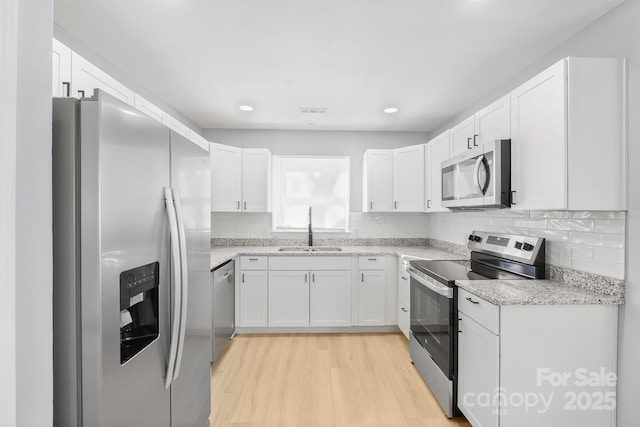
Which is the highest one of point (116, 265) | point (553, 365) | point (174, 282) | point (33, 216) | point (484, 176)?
point (484, 176)

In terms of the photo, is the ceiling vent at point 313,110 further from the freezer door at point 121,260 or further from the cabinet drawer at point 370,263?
the freezer door at point 121,260

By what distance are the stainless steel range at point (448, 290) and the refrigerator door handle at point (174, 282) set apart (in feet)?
5.43

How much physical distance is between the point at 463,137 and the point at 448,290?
4.49 ft

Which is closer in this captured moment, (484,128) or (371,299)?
(484,128)

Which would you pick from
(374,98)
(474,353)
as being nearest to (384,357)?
(474,353)

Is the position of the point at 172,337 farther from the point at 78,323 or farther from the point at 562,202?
the point at 562,202

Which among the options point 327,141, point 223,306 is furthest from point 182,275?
point 327,141

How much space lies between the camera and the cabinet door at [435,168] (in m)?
3.02

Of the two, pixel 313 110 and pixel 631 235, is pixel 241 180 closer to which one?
pixel 313 110

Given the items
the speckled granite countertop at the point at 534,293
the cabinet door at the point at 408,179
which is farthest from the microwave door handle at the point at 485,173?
the cabinet door at the point at 408,179

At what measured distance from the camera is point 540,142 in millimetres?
1770

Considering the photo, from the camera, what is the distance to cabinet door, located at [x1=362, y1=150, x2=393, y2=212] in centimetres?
381

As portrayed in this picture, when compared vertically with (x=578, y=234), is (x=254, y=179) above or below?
above

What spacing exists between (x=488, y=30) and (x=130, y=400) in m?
2.59
